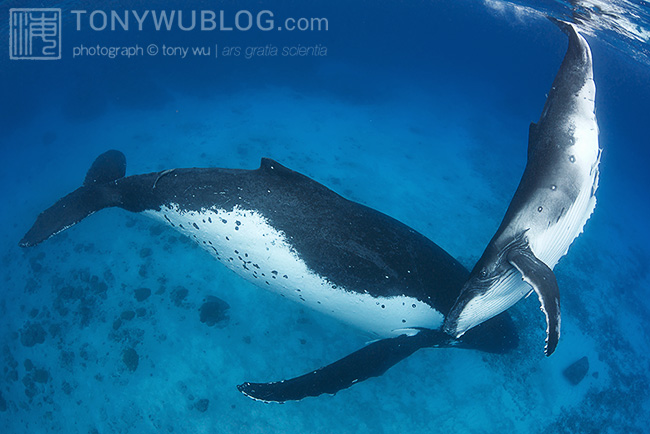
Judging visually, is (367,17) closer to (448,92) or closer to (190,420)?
(448,92)

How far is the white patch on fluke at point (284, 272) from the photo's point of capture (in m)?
5.16

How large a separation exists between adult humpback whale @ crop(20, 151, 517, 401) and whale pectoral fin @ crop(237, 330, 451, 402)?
14mm

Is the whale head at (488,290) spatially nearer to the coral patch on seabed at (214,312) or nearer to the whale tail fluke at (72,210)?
the coral patch on seabed at (214,312)

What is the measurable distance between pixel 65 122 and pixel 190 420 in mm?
17923

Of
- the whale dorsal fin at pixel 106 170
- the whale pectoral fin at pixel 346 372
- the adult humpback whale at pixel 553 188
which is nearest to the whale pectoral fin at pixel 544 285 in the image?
the adult humpback whale at pixel 553 188

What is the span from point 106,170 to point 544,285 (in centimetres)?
769

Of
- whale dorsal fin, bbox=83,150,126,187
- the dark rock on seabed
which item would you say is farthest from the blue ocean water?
whale dorsal fin, bbox=83,150,126,187

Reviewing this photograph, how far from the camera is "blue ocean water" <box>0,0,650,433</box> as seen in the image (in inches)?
273

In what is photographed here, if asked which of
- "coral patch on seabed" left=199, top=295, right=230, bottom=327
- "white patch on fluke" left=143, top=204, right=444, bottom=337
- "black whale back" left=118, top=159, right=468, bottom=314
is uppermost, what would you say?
"black whale back" left=118, top=159, right=468, bottom=314

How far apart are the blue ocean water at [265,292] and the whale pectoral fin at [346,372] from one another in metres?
1.84

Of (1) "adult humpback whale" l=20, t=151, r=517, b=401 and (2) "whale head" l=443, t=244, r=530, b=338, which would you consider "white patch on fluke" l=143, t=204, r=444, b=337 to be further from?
(2) "whale head" l=443, t=244, r=530, b=338

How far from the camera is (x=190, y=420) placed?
6582mm

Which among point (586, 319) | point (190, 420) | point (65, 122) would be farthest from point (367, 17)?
point (190, 420)

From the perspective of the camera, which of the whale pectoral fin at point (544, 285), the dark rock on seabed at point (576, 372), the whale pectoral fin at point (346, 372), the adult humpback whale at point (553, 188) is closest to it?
the whale pectoral fin at point (544, 285)
